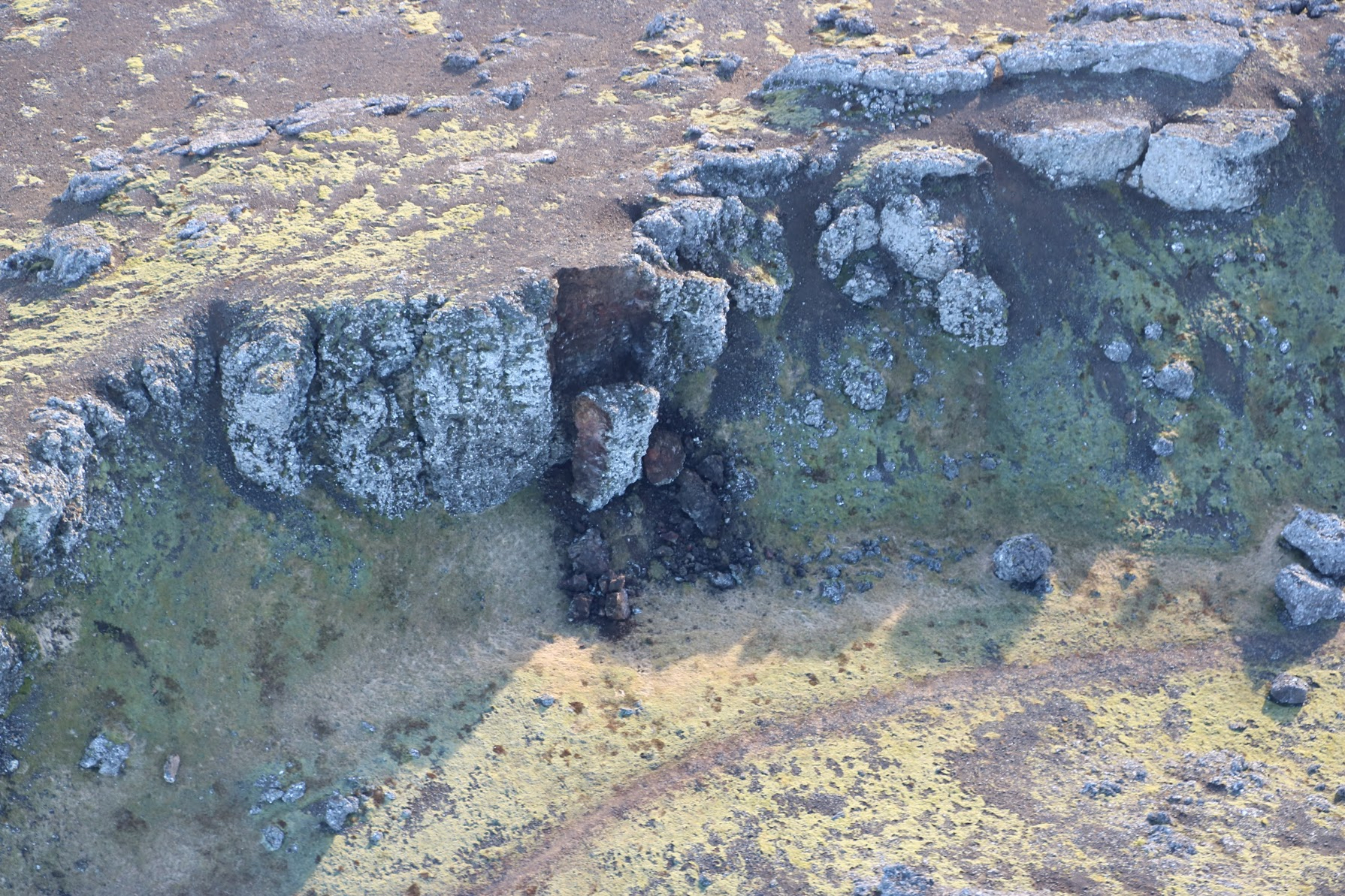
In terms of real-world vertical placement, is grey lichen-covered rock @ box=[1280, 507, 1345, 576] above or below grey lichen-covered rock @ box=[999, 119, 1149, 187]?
below

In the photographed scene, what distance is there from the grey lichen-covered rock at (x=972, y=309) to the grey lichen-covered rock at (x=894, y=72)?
13120 mm

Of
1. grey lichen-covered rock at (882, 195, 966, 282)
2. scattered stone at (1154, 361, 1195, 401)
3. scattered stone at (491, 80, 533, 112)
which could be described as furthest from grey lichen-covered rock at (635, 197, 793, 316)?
scattered stone at (1154, 361, 1195, 401)

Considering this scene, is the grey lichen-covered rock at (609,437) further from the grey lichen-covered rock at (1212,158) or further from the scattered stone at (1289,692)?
the scattered stone at (1289,692)

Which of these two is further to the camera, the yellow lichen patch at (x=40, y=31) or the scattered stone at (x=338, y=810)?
the yellow lichen patch at (x=40, y=31)

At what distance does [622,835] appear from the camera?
4809 cm

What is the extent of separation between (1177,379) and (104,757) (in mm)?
63967

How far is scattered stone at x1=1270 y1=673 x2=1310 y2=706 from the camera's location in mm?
53906

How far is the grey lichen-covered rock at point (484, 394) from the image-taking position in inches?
2044

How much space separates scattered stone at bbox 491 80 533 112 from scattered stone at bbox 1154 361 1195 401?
45.8 m

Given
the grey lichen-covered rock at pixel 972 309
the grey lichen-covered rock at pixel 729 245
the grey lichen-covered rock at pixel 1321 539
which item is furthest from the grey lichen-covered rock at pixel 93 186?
the grey lichen-covered rock at pixel 1321 539

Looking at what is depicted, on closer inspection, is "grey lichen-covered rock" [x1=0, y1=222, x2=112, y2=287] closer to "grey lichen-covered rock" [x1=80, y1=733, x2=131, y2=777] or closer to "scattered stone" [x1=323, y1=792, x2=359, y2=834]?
"grey lichen-covered rock" [x1=80, y1=733, x2=131, y2=777]

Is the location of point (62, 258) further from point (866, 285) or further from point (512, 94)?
point (866, 285)

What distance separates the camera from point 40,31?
7219 cm

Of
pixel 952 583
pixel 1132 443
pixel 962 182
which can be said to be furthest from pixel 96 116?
pixel 1132 443
